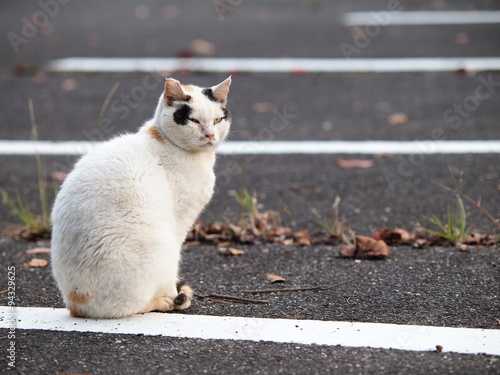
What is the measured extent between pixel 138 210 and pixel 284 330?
950 millimetres

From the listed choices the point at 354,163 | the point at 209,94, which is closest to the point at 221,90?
the point at 209,94

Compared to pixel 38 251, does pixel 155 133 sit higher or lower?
higher

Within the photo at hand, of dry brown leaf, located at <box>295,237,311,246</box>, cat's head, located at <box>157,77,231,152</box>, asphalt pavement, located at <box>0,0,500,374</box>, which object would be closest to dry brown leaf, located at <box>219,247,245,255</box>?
asphalt pavement, located at <box>0,0,500,374</box>

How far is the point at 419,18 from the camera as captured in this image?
11.5 meters

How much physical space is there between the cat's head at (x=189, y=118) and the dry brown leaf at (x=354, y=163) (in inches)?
102

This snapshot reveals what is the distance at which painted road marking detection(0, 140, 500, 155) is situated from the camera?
20.2 feet

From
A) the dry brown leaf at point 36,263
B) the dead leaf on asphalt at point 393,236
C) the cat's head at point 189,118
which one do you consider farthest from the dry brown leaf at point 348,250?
the dry brown leaf at point 36,263

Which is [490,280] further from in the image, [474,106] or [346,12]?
[346,12]

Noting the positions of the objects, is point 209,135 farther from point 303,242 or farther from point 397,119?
point 397,119
